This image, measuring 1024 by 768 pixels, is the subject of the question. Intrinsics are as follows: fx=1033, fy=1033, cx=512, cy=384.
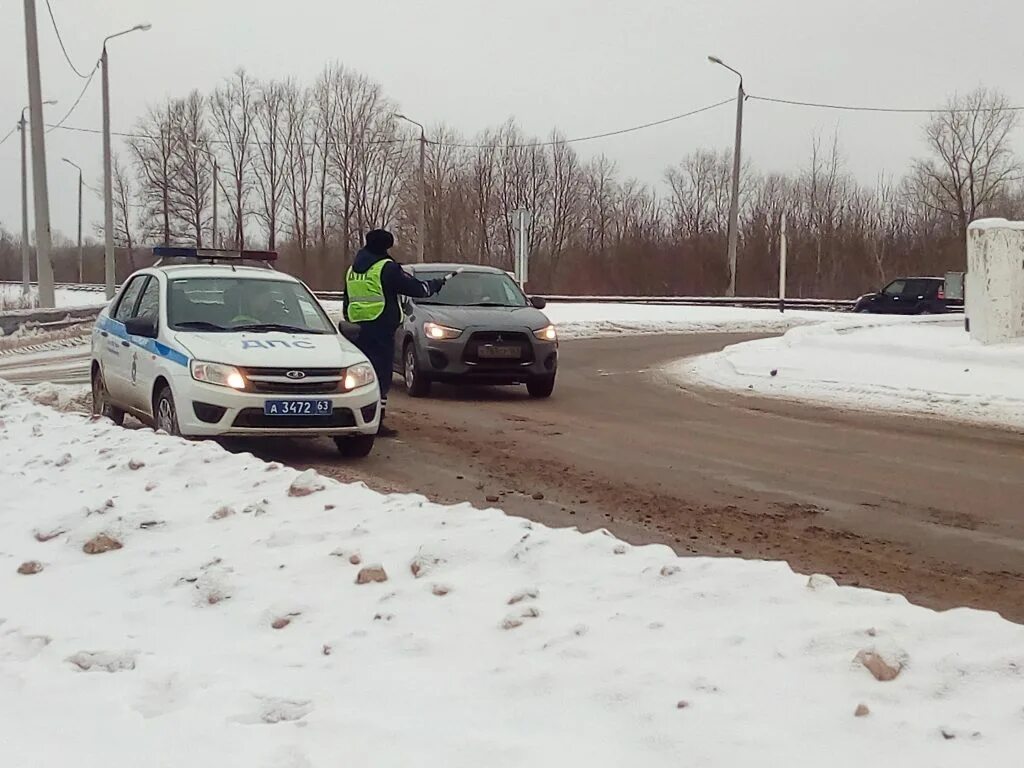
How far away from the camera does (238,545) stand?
17.2 feet

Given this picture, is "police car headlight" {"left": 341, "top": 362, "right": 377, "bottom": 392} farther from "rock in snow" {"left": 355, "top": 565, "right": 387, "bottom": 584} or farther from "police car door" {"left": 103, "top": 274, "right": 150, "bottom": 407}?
"rock in snow" {"left": 355, "top": 565, "right": 387, "bottom": 584}

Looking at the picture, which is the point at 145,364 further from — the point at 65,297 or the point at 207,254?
the point at 65,297

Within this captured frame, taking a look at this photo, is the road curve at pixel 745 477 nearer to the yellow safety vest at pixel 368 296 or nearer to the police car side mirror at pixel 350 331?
the police car side mirror at pixel 350 331

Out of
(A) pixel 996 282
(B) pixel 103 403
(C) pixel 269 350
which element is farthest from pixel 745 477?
(A) pixel 996 282

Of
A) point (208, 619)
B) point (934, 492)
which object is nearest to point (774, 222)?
point (934, 492)

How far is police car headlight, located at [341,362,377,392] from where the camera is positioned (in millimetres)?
8562

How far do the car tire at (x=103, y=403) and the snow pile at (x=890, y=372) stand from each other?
27.7 ft

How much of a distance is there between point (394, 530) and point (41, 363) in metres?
15.4

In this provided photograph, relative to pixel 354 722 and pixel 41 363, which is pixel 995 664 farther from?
pixel 41 363

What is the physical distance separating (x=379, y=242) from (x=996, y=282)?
9.72 metres

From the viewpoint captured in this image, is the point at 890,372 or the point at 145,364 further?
the point at 890,372

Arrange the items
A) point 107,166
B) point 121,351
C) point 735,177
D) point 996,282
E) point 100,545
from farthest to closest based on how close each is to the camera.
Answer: point 735,177
point 107,166
point 996,282
point 121,351
point 100,545

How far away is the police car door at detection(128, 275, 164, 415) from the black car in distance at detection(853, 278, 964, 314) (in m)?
30.5

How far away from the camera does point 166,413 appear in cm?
864
